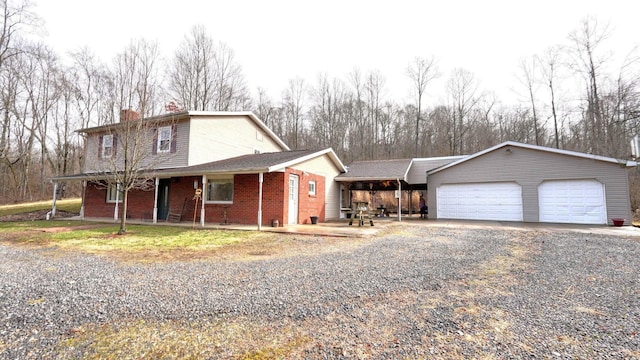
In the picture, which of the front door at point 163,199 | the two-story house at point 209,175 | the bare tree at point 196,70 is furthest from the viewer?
the bare tree at point 196,70

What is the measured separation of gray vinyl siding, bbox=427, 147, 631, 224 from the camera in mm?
12727

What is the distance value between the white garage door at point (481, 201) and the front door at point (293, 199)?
854 cm

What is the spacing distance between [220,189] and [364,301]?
10742 mm

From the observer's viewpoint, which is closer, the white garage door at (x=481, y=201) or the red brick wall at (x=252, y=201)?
the red brick wall at (x=252, y=201)

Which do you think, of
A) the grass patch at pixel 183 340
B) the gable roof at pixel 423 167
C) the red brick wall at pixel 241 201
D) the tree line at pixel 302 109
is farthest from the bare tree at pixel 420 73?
the grass patch at pixel 183 340

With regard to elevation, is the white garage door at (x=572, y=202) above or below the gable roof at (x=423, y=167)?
below

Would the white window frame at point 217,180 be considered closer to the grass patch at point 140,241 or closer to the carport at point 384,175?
the grass patch at point 140,241

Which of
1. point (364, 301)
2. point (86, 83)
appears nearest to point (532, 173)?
point (364, 301)

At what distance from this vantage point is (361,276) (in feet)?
15.8

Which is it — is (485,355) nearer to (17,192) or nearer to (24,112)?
(24,112)

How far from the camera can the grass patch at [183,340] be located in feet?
7.88

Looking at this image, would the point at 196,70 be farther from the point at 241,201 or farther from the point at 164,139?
the point at 241,201

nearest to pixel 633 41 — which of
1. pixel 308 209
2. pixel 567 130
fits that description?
pixel 567 130

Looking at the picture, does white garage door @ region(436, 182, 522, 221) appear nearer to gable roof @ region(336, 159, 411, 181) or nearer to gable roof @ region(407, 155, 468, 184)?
gable roof @ region(407, 155, 468, 184)
